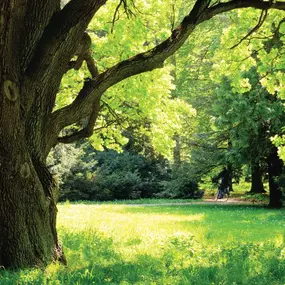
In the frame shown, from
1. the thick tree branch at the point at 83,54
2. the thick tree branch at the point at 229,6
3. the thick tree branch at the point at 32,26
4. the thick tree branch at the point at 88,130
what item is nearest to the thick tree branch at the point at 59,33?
the thick tree branch at the point at 32,26

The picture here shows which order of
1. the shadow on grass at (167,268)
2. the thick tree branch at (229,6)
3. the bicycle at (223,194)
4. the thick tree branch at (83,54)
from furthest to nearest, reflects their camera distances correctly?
1. the bicycle at (223,194)
2. the thick tree branch at (83,54)
3. the thick tree branch at (229,6)
4. the shadow on grass at (167,268)

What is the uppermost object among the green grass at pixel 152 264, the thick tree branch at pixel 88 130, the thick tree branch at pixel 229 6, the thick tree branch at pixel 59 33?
the thick tree branch at pixel 229 6

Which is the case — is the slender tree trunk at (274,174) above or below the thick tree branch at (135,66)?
below

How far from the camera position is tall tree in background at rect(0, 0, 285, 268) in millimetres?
5746

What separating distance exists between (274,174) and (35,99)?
730 inches

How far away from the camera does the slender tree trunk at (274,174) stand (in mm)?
22250

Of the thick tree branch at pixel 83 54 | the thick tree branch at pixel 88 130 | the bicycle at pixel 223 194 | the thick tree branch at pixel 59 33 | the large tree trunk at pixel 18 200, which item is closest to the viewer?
the large tree trunk at pixel 18 200

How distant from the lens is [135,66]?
6.80 m

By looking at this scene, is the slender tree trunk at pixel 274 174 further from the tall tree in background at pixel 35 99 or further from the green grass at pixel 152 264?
the tall tree in background at pixel 35 99

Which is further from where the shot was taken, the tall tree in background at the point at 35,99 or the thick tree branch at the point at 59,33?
the thick tree branch at the point at 59,33

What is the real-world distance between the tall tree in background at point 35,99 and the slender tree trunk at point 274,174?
16.5m

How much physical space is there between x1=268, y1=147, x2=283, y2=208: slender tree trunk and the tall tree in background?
650 inches

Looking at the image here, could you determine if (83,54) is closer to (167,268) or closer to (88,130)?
(88,130)

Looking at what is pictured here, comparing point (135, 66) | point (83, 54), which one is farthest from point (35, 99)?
point (83, 54)
